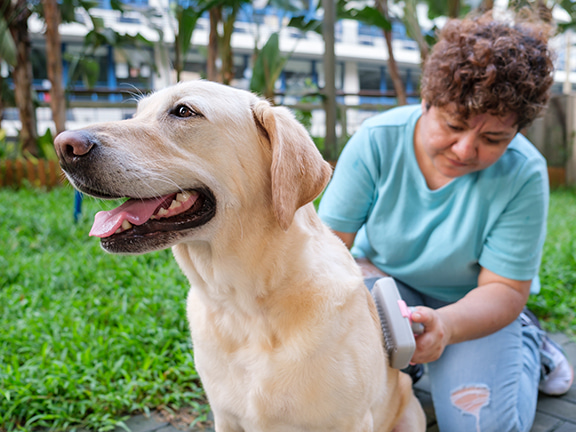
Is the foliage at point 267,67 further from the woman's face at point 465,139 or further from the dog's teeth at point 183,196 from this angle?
the dog's teeth at point 183,196

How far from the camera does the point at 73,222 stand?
5129mm

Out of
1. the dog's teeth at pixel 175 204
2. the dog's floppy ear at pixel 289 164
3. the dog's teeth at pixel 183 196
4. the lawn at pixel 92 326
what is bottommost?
the lawn at pixel 92 326

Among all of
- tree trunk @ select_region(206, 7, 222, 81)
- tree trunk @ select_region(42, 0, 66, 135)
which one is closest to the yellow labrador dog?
tree trunk @ select_region(206, 7, 222, 81)

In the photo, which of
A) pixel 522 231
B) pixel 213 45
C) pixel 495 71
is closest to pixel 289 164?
pixel 495 71

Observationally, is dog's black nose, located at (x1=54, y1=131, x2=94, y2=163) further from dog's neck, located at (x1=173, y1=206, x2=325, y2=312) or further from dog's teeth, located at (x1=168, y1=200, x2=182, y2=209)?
→ dog's neck, located at (x1=173, y1=206, x2=325, y2=312)

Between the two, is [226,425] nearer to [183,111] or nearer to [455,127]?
[183,111]

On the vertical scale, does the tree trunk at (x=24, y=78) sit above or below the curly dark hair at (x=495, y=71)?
below

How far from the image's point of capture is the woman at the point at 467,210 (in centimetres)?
196

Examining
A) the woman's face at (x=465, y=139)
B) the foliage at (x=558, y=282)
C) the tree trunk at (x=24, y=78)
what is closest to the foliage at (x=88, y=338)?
the woman's face at (x=465, y=139)

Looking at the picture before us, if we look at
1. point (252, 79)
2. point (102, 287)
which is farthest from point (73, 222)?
point (252, 79)

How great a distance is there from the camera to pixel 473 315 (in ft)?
6.59

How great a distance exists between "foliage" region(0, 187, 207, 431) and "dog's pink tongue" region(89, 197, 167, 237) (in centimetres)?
40

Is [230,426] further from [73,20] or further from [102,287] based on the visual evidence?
[73,20]

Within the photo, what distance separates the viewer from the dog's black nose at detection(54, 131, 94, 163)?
1293mm
